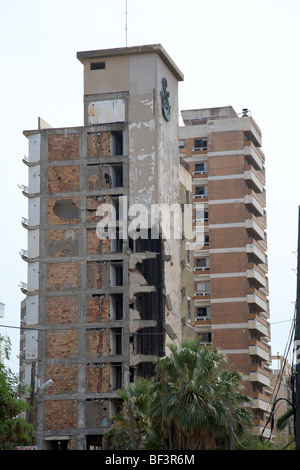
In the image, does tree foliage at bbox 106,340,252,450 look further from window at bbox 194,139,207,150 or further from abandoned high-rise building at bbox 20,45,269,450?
window at bbox 194,139,207,150

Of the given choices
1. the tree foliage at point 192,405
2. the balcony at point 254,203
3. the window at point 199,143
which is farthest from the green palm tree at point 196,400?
the window at point 199,143

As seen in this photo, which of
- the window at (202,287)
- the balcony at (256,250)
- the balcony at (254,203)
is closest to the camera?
the balcony at (256,250)

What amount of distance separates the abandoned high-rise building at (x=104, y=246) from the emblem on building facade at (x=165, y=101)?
15cm

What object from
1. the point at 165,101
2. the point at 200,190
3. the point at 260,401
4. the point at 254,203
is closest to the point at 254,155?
the point at 254,203

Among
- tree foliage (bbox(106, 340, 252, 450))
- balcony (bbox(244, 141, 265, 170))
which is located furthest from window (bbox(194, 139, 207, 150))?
tree foliage (bbox(106, 340, 252, 450))

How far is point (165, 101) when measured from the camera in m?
73.5

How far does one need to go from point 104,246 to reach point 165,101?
12544 mm

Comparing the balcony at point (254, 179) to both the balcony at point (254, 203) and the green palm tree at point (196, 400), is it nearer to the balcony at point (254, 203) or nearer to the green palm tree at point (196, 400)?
the balcony at point (254, 203)

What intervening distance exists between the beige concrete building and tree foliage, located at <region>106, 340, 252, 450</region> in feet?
139

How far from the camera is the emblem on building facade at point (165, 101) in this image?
73.0 meters

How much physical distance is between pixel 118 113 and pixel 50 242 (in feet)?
36.9
